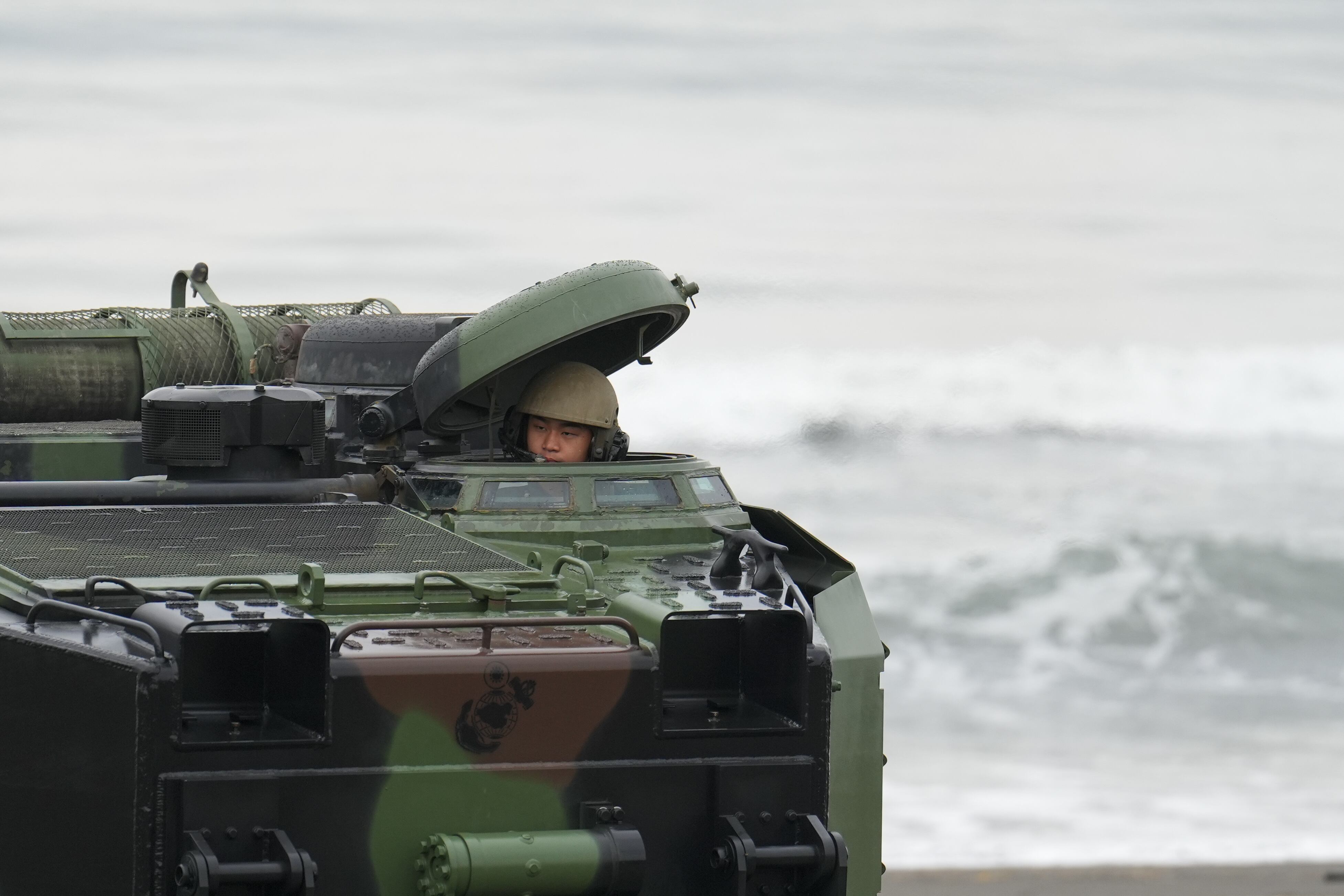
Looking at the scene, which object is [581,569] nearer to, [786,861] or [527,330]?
[786,861]

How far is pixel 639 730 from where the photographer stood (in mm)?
6688

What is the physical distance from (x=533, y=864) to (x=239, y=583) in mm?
1445

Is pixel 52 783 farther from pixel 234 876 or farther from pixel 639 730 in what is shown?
pixel 639 730

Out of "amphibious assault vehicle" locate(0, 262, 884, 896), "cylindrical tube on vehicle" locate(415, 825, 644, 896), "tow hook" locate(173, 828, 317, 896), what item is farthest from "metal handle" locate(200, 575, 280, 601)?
"cylindrical tube on vehicle" locate(415, 825, 644, 896)

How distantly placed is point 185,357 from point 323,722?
266 inches

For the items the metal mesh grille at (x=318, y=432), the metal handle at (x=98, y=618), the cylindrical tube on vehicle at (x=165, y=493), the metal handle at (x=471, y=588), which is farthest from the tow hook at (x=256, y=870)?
the metal mesh grille at (x=318, y=432)

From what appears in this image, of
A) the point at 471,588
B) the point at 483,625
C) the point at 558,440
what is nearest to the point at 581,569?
the point at 471,588

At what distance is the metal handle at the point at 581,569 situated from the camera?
764 cm

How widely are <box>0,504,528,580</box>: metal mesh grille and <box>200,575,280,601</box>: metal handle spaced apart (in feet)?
0.86

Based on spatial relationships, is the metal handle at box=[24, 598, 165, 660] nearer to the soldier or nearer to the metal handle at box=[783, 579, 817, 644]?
the metal handle at box=[783, 579, 817, 644]

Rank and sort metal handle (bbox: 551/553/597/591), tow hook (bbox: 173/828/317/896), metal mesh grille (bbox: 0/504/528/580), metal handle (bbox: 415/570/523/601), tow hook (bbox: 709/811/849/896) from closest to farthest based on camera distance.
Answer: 1. tow hook (bbox: 173/828/317/896)
2. tow hook (bbox: 709/811/849/896)
3. metal handle (bbox: 415/570/523/601)
4. metal mesh grille (bbox: 0/504/528/580)
5. metal handle (bbox: 551/553/597/591)

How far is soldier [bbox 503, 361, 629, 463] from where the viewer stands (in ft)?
32.6

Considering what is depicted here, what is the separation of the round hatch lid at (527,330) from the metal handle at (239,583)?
2710 millimetres

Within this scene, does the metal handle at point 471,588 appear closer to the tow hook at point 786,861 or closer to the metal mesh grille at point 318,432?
the tow hook at point 786,861
